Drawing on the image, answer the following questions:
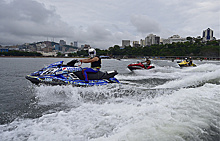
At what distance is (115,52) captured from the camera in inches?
5221

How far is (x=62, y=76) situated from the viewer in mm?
6891

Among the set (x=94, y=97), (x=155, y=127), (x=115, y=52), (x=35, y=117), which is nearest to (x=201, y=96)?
(x=155, y=127)

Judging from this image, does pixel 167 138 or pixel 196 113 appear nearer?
pixel 167 138

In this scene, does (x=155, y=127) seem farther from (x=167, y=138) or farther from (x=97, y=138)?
(x=97, y=138)

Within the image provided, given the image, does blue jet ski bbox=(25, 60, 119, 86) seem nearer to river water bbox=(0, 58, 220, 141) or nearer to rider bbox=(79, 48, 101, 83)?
rider bbox=(79, 48, 101, 83)

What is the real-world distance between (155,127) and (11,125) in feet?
11.0

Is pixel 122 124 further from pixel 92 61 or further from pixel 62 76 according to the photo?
pixel 92 61

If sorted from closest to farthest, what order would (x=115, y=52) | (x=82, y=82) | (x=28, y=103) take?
(x=28, y=103), (x=82, y=82), (x=115, y=52)

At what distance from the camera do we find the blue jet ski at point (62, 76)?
658 cm

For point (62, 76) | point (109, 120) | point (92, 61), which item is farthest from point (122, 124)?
point (92, 61)

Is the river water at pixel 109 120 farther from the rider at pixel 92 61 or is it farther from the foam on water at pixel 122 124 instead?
the rider at pixel 92 61

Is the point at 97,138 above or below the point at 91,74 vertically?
below

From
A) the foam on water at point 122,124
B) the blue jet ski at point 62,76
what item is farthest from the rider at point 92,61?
the foam on water at point 122,124

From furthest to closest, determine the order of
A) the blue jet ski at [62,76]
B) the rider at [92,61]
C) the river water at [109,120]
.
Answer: the rider at [92,61] → the blue jet ski at [62,76] → the river water at [109,120]
